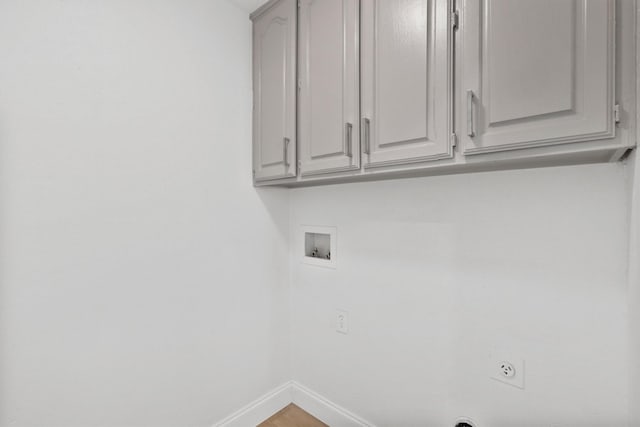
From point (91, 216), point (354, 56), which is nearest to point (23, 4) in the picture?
point (91, 216)

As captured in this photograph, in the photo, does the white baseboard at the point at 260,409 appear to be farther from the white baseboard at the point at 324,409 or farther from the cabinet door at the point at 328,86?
the cabinet door at the point at 328,86

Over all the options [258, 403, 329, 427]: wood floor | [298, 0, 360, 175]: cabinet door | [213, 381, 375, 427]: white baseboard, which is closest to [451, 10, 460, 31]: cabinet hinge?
[298, 0, 360, 175]: cabinet door

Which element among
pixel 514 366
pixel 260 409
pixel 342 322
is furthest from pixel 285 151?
pixel 260 409

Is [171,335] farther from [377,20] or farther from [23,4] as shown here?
[377,20]

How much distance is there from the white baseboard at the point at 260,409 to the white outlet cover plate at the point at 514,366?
48.3 inches

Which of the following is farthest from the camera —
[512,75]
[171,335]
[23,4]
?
[171,335]

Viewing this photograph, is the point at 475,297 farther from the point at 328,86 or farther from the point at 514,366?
the point at 328,86

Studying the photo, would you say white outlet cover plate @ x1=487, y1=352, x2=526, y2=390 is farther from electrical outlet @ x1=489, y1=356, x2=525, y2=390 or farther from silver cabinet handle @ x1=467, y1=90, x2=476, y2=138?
silver cabinet handle @ x1=467, y1=90, x2=476, y2=138

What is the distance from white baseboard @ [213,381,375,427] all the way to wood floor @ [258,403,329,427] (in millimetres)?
22

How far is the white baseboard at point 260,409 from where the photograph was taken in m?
1.68

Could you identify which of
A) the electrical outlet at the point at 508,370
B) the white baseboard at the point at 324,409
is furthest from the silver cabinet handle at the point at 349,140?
the white baseboard at the point at 324,409

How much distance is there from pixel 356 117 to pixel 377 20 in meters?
0.37

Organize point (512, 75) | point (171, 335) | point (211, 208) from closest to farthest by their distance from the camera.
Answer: point (512, 75)
point (171, 335)
point (211, 208)

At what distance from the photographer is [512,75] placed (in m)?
0.89
